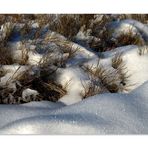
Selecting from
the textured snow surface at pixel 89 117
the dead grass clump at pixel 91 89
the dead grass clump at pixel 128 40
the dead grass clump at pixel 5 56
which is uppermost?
the dead grass clump at pixel 5 56

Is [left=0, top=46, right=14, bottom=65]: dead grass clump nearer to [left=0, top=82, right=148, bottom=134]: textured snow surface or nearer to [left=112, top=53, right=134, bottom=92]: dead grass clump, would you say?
[left=0, top=82, right=148, bottom=134]: textured snow surface

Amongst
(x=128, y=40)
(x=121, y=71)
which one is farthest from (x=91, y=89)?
(x=128, y=40)

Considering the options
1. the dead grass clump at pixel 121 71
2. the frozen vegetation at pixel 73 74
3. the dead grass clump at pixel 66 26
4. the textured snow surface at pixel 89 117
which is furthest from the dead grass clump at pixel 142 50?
the textured snow surface at pixel 89 117

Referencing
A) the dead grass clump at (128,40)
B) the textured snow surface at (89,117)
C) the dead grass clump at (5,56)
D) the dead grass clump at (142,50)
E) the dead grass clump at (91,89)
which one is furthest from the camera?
the dead grass clump at (128,40)

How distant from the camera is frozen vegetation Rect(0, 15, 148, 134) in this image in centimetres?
208

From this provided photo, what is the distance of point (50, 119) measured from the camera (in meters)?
2.06

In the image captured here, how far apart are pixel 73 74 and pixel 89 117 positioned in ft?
2.69

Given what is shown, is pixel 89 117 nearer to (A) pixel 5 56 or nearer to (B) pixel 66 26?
(A) pixel 5 56

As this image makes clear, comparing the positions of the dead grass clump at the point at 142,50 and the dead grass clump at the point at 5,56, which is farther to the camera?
the dead grass clump at the point at 142,50

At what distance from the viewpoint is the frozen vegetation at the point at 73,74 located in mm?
2078

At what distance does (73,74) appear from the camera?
2.90 meters

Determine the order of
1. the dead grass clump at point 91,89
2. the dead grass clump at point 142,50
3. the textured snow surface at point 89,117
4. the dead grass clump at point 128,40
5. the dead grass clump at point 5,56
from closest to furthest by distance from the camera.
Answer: the textured snow surface at point 89,117 → the dead grass clump at point 91,89 → the dead grass clump at point 5,56 → the dead grass clump at point 142,50 → the dead grass clump at point 128,40

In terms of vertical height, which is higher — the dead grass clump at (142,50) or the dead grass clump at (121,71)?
the dead grass clump at (142,50)

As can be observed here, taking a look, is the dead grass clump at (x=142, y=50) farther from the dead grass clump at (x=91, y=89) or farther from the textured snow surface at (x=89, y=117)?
the textured snow surface at (x=89, y=117)
